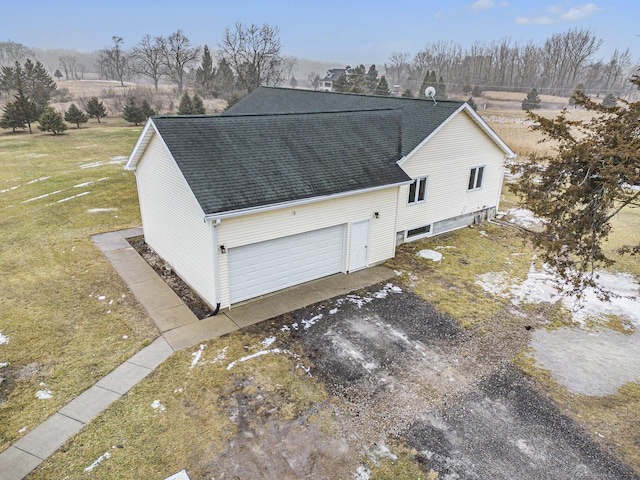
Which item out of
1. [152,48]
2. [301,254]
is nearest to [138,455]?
[301,254]

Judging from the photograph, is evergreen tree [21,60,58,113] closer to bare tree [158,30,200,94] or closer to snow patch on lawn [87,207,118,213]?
bare tree [158,30,200,94]

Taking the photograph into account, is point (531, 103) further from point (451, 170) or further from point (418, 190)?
point (418, 190)

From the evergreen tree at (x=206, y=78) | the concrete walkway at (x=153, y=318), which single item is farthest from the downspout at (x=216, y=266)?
the evergreen tree at (x=206, y=78)

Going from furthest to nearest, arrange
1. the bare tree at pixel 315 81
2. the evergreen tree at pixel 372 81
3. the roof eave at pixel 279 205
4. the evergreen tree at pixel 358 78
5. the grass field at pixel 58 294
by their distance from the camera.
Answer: the bare tree at pixel 315 81
the evergreen tree at pixel 372 81
the evergreen tree at pixel 358 78
the roof eave at pixel 279 205
the grass field at pixel 58 294

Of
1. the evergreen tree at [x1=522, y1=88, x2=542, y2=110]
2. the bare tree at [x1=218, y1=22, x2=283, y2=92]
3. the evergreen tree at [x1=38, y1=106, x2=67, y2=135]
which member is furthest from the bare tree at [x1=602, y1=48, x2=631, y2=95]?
the evergreen tree at [x1=38, y1=106, x2=67, y2=135]

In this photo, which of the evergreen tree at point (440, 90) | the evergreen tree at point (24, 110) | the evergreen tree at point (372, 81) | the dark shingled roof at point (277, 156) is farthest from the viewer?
the evergreen tree at point (372, 81)

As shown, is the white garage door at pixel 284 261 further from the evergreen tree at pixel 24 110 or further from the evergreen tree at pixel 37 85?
the evergreen tree at pixel 37 85
